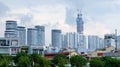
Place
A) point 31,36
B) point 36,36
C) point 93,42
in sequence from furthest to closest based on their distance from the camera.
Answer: point 93,42 < point 36,36 < point 31,36

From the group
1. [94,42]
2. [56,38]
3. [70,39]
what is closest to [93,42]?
[94,42]

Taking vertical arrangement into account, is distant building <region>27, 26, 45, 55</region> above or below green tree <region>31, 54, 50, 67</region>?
above

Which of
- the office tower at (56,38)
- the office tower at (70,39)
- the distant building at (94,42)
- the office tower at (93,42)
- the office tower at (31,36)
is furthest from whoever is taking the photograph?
the office tower at (93,42)

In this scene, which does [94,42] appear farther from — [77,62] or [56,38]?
[77,62]

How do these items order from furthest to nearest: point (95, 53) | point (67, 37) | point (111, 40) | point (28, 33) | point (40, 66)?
point (67, 37) < point (28, 33) < point (111, 40) < point (95, 53) < point (40, 66)

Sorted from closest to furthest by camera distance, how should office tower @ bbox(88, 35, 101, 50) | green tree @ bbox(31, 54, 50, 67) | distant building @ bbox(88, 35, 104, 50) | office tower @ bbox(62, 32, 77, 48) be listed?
green tree @ bbox(31, 54, 50, 67) → office tower @ bbox(62, 32, 77, 48) → distant building @ bbox(88, 35, 104, 50) → office tower @ bbox(88, 35, 101, 50)

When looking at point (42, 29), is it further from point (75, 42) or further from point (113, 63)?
point (113, 63)

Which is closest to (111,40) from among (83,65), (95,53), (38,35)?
(38,35)

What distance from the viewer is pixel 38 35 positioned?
123 metres

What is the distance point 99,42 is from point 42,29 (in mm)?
26244

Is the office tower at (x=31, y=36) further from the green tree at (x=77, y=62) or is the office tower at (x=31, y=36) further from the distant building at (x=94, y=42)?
the green tree at (x=77, y=62)

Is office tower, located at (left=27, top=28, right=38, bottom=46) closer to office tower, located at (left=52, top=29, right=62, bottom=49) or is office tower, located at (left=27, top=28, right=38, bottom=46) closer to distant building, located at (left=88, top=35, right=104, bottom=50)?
office tower, located at (left=52, top=29, right=62, bottom=49)

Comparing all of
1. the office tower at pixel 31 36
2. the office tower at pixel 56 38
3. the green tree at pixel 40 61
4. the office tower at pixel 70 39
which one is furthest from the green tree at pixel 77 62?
the office tower at pixel 70 39

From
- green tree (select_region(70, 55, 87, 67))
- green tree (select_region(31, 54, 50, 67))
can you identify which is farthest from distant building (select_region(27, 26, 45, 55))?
green tree (select_region(70, 55, 87, 67))
